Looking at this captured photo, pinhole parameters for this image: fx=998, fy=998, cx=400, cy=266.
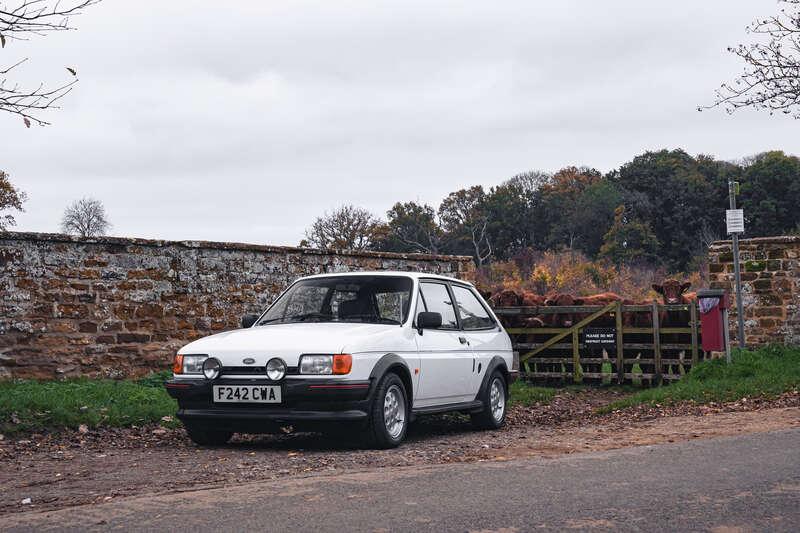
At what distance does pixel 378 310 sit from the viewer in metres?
9.70

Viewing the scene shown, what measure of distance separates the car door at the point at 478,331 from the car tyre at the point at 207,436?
8.64 feet

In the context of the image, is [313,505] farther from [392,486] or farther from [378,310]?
[378,310]

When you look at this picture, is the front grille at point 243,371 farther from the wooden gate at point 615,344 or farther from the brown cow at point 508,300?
the brown cow at point 508,300

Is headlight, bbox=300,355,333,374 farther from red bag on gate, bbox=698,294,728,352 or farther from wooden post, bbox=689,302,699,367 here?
wooden post, bbox=689,302,699,367

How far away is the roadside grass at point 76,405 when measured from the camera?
32.9 ft

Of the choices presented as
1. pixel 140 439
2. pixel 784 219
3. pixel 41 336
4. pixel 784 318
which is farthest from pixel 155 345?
pixel 784 219

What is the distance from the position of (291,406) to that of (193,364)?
3.40 feet

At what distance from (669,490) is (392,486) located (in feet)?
5.86

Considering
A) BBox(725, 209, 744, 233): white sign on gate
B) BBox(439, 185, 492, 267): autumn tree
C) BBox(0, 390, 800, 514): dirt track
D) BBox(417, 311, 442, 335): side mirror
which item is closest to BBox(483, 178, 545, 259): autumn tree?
BBox(439, 185, 492, 267): autumn tree

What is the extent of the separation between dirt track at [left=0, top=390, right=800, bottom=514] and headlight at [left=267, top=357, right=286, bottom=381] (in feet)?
2.23

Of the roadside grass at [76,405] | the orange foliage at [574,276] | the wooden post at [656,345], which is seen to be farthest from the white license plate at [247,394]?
the orange foliage at [574,276]

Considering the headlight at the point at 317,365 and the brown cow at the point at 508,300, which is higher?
the brown cow at the point at 508,300

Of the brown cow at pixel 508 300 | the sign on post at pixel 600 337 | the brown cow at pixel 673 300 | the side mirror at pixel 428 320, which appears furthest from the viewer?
the brown cow at pixel 508 300

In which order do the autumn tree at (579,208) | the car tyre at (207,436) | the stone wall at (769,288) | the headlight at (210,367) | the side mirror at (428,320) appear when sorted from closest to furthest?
the headlight at (210,367), the car tyre at (207,436), the side mirror at (428,320), the stone wall at (769,288), the autumn tree at (579,208)
